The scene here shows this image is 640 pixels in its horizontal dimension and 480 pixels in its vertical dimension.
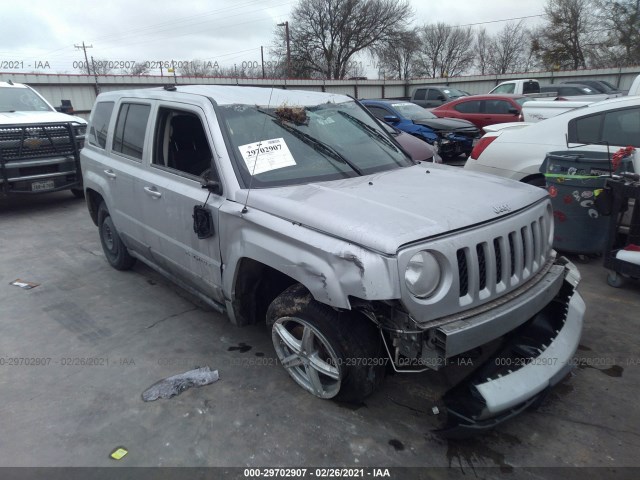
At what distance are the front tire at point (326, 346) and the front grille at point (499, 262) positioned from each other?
60cm

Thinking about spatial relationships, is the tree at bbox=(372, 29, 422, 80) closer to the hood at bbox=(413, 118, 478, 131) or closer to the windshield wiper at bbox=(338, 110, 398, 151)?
the hood at bbox=(413, 118, 478, 131)

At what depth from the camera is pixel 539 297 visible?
2.61 meters

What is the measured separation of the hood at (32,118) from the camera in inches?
302

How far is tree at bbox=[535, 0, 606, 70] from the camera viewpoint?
125 ft

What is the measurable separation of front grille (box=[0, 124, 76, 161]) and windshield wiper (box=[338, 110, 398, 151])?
6146 millimetres

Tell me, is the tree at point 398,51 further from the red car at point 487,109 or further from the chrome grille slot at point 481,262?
the chrome grille slot at point 481,262

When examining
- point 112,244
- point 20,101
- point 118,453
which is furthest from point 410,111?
point 118,453

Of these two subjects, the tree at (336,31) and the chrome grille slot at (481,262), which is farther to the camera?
the tree at (336,31)

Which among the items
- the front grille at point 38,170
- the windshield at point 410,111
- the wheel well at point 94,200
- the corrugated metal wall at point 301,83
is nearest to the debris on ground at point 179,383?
the wheel well at point 94,200

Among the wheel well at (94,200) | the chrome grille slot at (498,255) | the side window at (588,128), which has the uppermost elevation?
the side window at (588,128)

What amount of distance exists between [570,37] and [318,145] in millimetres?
45778

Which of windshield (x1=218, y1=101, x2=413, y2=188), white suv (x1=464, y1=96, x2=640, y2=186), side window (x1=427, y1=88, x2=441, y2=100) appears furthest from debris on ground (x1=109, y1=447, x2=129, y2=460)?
side window (x1=427, y1=88, x2=441, y2=100)

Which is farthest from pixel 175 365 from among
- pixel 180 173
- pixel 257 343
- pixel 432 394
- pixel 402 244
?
pixel 402 244

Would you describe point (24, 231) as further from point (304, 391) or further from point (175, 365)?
point (304, 391)
